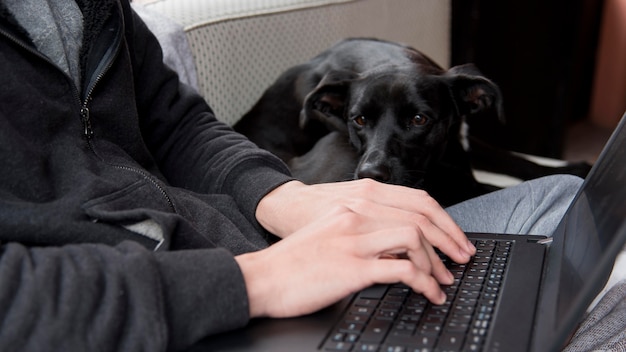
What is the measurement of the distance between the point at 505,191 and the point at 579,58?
9.01 feet

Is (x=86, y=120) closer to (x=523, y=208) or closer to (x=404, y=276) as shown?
(x=404, y=276)

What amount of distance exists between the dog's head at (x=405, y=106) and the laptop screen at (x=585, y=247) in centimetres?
73

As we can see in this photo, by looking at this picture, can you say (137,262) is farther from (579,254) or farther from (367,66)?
(367,66)

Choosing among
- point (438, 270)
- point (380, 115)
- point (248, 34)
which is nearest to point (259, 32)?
point (248, 34)

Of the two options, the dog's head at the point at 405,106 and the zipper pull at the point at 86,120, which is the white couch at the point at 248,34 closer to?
the dog's head at the point at 405,106

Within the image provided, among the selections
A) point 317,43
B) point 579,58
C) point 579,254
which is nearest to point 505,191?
point 579,254

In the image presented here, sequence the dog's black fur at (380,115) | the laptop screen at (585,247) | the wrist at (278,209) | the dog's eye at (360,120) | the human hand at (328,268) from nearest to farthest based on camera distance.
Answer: the laptop screen at (585,247), the human hand at (328,268), the wrist at (278,209), the dog's black fur at (380,115), the dog's eye at (360,120)

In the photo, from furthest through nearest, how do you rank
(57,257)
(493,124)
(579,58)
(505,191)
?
(579,58)
(493,124)
(505,191)
(57,257)

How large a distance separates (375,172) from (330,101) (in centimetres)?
29

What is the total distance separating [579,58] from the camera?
3.61 m

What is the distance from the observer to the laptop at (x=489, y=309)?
684 millimetres

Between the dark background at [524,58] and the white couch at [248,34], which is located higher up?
the white couch at [248,34]

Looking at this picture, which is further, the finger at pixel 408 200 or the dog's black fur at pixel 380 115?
the dog's black fur at pixel 380 115

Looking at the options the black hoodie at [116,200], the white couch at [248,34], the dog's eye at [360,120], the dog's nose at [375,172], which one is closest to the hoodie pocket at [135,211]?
the black hoodie at [116,200]
